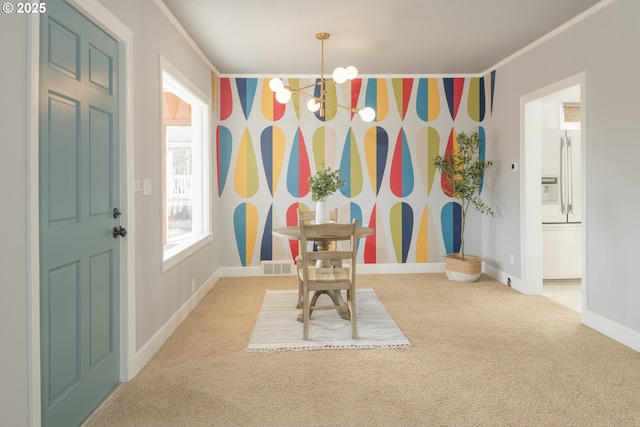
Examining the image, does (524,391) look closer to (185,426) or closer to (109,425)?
(185,426)

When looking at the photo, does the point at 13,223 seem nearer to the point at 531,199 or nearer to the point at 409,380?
the point at 409,380

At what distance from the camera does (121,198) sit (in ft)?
8.64

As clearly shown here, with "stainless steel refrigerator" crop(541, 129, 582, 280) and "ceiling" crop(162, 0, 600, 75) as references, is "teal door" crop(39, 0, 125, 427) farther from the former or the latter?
"stainless steel refrigerator" crop(541, 129, 582, 280)

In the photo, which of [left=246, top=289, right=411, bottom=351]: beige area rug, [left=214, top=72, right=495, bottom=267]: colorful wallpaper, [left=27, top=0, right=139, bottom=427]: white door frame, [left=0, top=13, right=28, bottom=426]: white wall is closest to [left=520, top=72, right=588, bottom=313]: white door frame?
[left=214, top=72, right=495, bottom=267]: colorful wallpaper

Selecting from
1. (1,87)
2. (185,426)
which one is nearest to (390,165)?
(185,426)

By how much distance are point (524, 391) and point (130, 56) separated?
3114 mm

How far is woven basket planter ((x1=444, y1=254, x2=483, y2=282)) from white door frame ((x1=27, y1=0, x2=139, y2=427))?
12.6 ft

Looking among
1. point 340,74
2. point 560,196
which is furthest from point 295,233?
point 560,196

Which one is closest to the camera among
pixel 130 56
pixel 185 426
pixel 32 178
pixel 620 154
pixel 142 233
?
pixel 32 178

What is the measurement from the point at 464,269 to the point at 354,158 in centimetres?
200

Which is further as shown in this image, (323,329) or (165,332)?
(323,329)

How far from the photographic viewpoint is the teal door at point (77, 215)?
187cm

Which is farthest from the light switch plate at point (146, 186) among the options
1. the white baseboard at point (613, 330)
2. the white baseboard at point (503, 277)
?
the white baseboard at point (503, 277)

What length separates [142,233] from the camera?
2.96m
